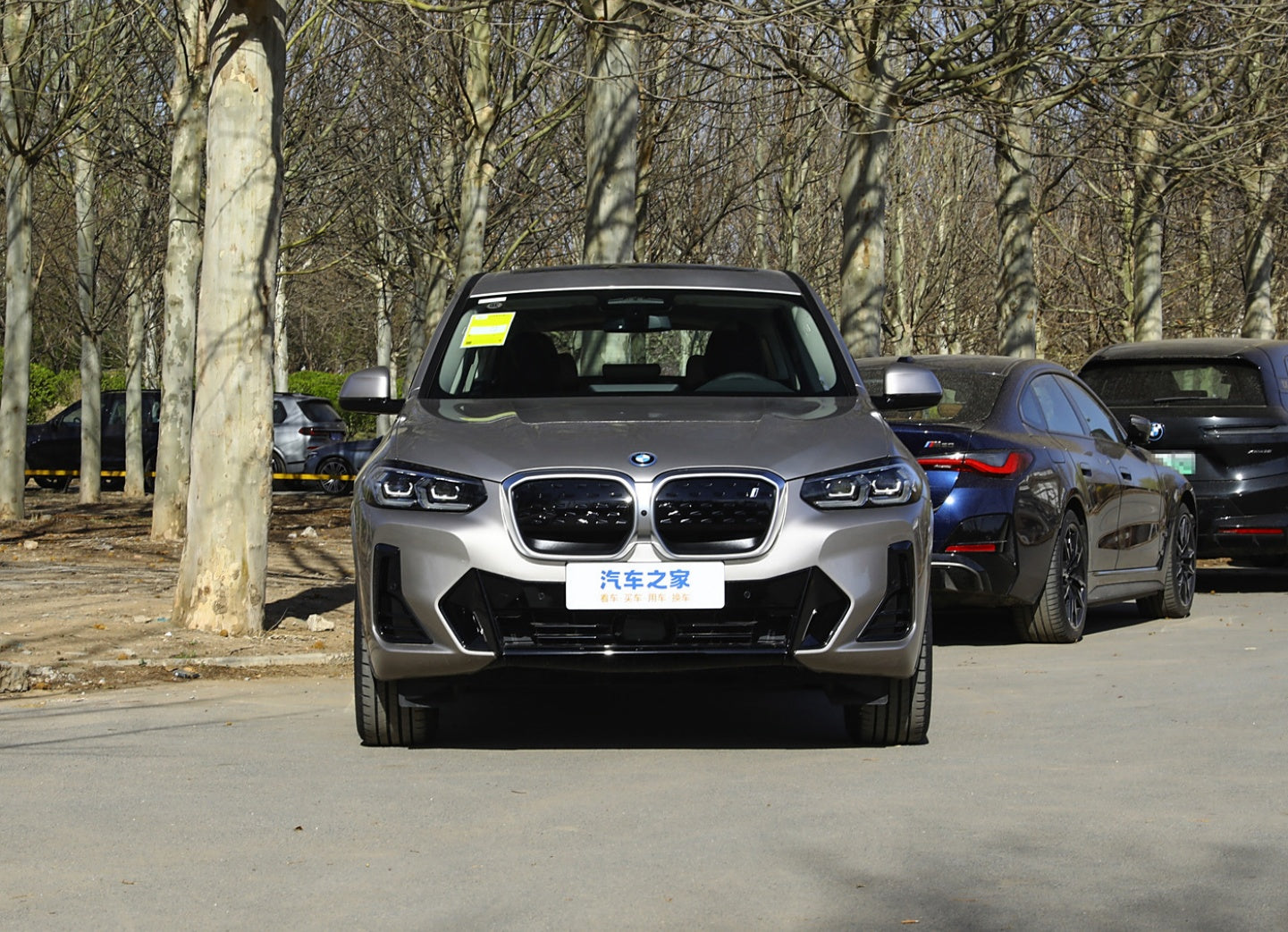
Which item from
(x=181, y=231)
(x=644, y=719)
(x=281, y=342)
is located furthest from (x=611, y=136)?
(x=281, y=342)

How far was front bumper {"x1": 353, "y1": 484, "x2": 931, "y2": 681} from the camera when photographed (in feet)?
20.8

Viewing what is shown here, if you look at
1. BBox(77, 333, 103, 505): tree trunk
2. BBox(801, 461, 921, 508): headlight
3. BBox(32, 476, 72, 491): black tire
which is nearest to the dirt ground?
BBox(801, 461, 921, 508): headlight

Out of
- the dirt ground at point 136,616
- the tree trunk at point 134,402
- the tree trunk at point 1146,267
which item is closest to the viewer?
the dirt ground at point 136,616

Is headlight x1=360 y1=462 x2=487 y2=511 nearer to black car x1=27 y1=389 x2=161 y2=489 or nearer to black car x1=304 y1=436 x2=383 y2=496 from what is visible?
black car x1=304 y1=436 x2=383 y2=496

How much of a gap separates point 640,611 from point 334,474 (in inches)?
1029

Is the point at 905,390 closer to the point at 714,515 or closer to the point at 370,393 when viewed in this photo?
the point at 714,515

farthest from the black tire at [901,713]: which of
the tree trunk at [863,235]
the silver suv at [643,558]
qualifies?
the tree trunk at [863,235]

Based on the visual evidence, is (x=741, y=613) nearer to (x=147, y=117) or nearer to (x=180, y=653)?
(x=180, y=653)

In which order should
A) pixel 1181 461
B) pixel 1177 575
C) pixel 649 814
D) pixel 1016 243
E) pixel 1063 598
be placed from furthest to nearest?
pixel 1016 243 → pixel 1181 461 → pixel 1177 575 → pixel 1063 598 → pixel 649 814

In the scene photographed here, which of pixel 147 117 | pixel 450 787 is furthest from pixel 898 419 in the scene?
pixel 147 117

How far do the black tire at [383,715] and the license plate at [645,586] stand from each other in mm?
912

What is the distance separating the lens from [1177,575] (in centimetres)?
1262

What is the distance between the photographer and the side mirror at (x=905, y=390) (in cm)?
785

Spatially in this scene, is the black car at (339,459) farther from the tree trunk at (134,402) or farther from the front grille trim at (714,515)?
the front grille trim at (714,515)
